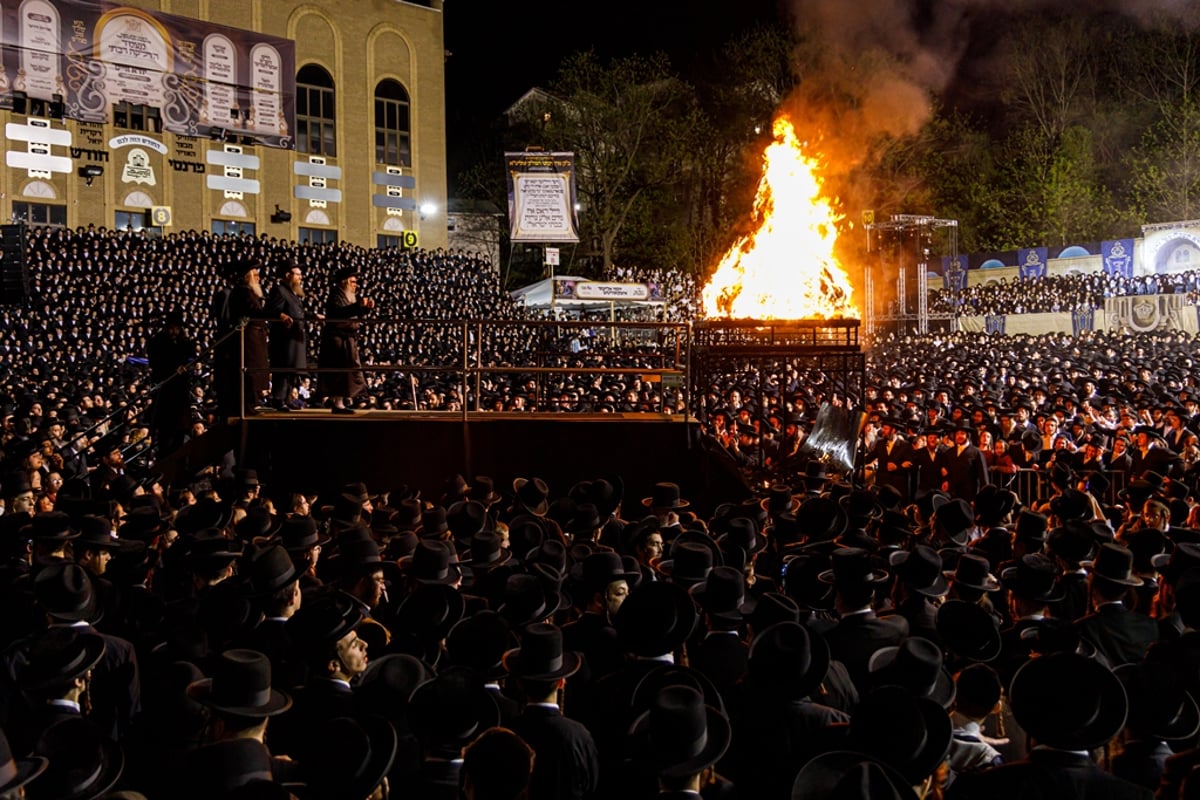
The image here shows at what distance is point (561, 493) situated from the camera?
36.0 feet

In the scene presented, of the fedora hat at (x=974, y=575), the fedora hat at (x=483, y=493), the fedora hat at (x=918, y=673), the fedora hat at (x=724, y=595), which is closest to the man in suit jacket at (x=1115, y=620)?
the fedora hat at (x=974, y=575)

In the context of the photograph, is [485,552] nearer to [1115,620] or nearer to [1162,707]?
[1115,620]

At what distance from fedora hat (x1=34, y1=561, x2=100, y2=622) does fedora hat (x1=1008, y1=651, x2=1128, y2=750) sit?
4.04 metres

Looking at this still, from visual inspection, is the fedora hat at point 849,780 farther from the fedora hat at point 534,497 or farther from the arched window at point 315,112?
the arched window at point 315,112

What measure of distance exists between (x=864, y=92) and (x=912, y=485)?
25.7m

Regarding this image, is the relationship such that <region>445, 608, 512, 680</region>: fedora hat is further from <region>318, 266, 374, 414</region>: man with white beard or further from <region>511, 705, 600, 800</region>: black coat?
<region>318, 266, 374, 414</region>: man with white beard

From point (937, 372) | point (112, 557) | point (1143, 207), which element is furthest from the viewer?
point (1143, 207)

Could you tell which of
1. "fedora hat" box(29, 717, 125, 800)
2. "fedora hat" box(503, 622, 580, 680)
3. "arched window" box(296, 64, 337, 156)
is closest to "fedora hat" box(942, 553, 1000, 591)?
"fedora hat" box(503, 622, 580, 680)

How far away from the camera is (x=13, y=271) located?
24266 millimetres

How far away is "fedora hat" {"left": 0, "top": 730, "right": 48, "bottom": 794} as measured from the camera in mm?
3006

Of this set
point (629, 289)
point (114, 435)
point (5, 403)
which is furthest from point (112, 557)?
point (629, 289)

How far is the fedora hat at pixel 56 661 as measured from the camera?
405 cm

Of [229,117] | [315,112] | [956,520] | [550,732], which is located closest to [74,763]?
[550,732]

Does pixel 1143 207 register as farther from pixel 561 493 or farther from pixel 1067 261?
pixel 561 493
